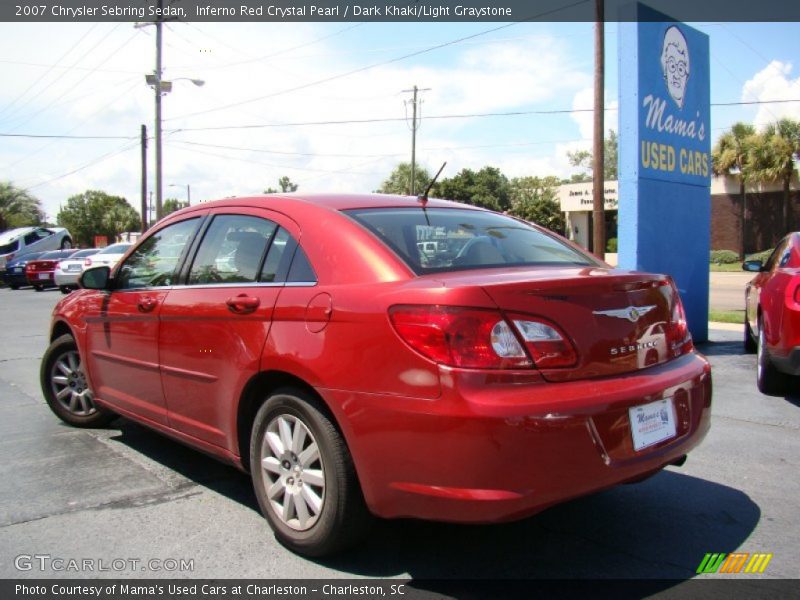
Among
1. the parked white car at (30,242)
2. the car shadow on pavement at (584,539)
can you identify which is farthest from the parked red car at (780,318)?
the parked white car at (30,242)

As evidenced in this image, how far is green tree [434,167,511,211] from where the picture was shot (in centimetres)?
6375

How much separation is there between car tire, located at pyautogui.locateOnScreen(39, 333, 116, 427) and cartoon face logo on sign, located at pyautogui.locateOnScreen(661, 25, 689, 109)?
7401 millimetres

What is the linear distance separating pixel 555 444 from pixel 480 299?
1.93 feet

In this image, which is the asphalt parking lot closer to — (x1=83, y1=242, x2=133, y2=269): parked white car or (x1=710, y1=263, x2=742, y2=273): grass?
(x1=83, y1=242, x2=133, y2=269): parked white car

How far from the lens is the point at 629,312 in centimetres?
291

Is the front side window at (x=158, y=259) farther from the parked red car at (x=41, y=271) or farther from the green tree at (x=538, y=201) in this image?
the green tree at (x=538, y=201)

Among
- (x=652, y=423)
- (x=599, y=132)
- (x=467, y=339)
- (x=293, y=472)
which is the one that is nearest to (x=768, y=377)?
(x=652, y=423)

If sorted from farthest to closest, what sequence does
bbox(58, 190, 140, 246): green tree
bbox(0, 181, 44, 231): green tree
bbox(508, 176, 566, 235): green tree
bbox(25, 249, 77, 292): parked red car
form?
bbox(58, 190, 140, 246): green tree
bbox(0, 181, 44, 231): green tree
bbox(508, 176, 566, 235): green tree
bbox(25, 249, 77, 292): parked red car

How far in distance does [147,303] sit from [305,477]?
1691 millimetres

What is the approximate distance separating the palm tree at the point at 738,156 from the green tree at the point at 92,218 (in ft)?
194

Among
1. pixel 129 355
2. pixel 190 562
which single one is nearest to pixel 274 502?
pixel 190 562

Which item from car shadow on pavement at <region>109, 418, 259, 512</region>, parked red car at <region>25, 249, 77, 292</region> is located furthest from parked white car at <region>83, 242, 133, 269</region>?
car shadow on pavement at <region>109, 418, 259, 512</region>

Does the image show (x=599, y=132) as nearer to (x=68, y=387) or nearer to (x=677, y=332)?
(x=677, y=332)

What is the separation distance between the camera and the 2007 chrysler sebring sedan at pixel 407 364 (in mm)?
2508
